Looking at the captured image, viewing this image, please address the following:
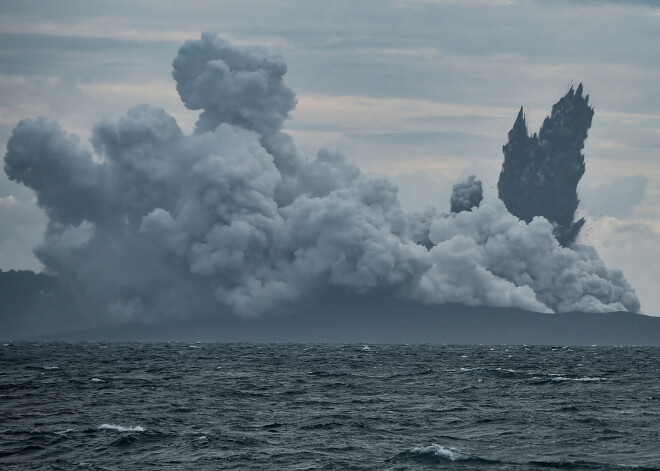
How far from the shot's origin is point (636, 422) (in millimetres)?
62500

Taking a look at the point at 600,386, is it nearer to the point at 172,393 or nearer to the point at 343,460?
the point at 172,393

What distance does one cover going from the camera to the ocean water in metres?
49.7

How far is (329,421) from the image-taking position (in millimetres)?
63031

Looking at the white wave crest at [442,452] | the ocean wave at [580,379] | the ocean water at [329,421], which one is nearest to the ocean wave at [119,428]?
the ocean water at [329,421]

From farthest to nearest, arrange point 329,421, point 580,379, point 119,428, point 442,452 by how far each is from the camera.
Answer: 1. point 580,379
2. point 329,421
3. point 119,428
4. point 442,452

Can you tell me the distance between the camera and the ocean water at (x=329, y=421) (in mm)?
49719

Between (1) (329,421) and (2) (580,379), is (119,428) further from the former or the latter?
(2) (580,379)

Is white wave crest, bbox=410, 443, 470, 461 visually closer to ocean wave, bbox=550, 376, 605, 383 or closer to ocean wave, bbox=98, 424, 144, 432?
ocean wave, bbox=98, 424, 144, 432

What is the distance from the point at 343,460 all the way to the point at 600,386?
1831 inches

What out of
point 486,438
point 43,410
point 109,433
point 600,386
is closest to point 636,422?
point 486,438

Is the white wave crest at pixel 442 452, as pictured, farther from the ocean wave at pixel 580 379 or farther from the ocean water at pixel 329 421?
the ocean wave at pixel 580 379

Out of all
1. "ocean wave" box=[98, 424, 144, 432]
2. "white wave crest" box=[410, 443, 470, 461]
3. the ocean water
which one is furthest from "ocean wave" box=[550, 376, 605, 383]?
"ocean wave" box=[98, 424, 144, 432]

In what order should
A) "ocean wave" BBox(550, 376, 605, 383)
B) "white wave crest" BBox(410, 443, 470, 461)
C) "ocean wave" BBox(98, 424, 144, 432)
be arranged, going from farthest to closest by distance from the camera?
"ocean wave" BBox(550, 376, 605, 383), "ocean wave" BBox(98, 424, 144, 432), "white wave crest" BBox(410, 443, 470, 461)

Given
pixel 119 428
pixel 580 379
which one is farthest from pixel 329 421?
pixel 580 379
